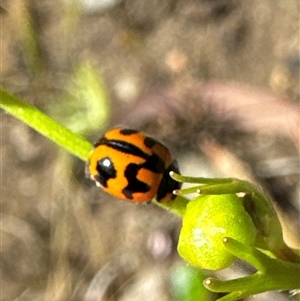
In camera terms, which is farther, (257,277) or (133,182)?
(133,182)

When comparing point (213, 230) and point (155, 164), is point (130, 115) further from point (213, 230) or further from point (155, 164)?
point (213, 230)

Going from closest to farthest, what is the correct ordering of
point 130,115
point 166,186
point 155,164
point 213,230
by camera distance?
point 213,230, point 166,186, point 155,164, point 130,115

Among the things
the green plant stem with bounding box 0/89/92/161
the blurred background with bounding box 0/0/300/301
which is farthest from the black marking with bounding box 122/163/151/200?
the blurred background with bounding box 0/0/300/301

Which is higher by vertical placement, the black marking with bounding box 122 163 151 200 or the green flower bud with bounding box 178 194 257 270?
the black marking with bounding box 122 163 151 200

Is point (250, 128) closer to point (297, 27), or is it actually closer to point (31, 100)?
point (297, 27)

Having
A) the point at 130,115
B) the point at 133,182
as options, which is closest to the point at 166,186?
the point at 133,182

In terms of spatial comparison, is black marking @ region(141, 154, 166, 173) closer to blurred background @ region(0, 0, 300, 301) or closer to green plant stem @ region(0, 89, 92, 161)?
green plant stem @ region(0, 89, 92, 161)

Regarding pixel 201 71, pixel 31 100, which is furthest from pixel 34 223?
pixel 201 71
